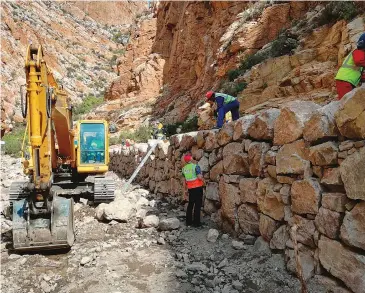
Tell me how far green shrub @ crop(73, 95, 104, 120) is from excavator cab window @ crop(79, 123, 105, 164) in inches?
1018

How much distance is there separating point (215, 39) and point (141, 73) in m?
11.3

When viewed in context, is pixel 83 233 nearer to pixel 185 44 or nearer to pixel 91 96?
pixel 185 44

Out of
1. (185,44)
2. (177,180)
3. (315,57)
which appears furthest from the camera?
(185,44)

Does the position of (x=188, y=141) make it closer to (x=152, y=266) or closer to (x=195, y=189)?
(x=195, y=189)

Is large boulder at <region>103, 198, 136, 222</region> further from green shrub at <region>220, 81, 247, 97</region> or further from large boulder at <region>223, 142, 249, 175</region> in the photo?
green shrub at <region>220, 81, 247, 97</region>

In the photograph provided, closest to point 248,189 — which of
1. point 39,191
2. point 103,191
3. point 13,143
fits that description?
point 39,191

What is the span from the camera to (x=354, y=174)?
2625 mm

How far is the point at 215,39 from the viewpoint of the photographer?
20109mm

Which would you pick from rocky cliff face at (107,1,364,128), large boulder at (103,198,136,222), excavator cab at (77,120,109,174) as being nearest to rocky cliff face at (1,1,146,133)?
rocky cliff face at (107,1,364,128)

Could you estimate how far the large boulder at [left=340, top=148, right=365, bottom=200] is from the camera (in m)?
2.56

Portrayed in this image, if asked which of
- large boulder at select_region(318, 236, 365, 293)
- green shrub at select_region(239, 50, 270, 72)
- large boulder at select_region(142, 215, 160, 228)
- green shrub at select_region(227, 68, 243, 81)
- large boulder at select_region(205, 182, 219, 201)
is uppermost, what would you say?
green shrub at select_region(239, 50, 270, 72)

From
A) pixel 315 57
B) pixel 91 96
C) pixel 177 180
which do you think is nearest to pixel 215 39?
pixel 315 57

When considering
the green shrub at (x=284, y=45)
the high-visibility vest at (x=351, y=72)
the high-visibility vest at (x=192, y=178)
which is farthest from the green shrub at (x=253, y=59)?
the high-visibility vest at (x=351, y=72)

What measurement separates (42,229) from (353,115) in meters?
4.51
